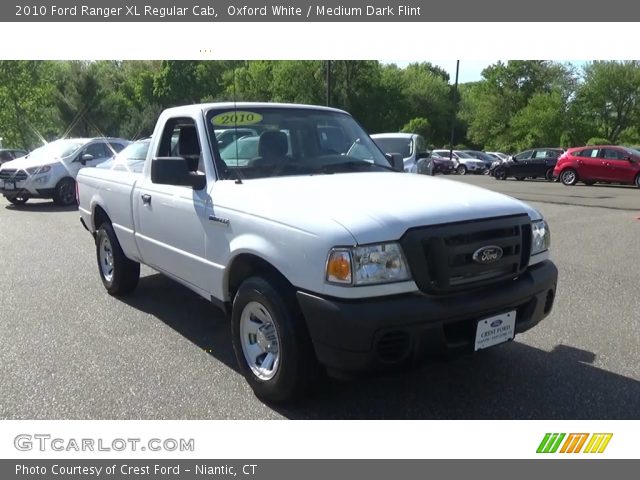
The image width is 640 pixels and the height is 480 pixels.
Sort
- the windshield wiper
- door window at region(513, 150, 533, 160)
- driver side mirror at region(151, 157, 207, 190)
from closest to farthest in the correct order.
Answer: driver side mirror at region(151, 157, 207, 190) → the windshield wiper → door window at region(513, 150, 533, 160)

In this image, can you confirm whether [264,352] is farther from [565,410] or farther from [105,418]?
[565,410]

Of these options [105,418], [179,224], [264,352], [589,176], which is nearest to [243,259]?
[264,352]

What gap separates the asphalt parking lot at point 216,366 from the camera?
331 centimetres

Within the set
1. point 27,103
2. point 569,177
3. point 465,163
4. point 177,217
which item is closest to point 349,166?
point 177,217

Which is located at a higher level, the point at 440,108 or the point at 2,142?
the point at 440,108

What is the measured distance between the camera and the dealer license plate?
2.98 meters

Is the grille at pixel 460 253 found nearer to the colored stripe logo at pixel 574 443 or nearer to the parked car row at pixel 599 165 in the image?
the colored stripe logo at pixel 574 443

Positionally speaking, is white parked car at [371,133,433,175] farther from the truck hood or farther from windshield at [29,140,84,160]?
the truck hood

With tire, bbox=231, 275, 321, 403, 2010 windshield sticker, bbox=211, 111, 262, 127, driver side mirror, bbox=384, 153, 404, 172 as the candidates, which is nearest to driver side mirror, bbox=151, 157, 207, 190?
2010 windshield sticker, bbox=211, 111, 262, 127

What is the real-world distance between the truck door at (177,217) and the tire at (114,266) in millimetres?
761

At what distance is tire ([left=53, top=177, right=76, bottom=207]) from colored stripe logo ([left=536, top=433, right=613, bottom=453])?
13.2 metres

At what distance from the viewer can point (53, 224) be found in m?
10.8

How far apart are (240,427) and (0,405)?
159 cm

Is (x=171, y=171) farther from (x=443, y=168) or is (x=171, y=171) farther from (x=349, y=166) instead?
(x=443, y=168)
